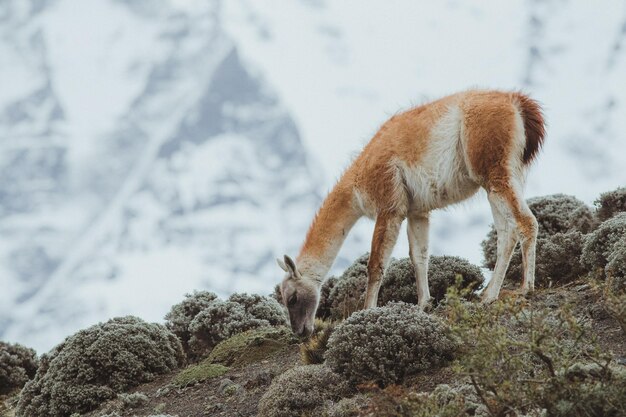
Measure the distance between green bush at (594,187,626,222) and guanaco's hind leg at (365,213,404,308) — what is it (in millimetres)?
6133

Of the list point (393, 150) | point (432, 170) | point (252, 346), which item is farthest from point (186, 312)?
point (432, 170)

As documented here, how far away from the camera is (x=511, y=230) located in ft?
32.2

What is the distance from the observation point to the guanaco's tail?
1046cm

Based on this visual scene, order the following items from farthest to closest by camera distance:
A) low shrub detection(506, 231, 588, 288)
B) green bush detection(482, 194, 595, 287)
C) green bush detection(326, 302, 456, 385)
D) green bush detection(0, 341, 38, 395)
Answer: green bush detection(0, 341, 38, 395) → green bush detection(482, 194, 595, 287) → low shrub detection(506, 231, 588, 288) → green bush detection(326, 302, 456, 385)

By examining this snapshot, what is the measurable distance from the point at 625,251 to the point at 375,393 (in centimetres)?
442

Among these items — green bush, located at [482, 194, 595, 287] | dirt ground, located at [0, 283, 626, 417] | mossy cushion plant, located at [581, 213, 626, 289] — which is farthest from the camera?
green bush, located at [482, 194, 595, 287]

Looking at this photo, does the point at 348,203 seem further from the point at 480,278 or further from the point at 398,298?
the point at 480,278

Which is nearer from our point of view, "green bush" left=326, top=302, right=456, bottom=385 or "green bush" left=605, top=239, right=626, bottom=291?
"green bush" left=326, top=302, right=456, bottom=385

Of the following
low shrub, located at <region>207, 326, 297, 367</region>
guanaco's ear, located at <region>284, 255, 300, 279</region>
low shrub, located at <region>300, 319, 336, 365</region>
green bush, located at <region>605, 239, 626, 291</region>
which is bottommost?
green bush, located at <region>605, 239, 626, 291</region>

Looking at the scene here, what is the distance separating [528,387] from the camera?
5.53 metres

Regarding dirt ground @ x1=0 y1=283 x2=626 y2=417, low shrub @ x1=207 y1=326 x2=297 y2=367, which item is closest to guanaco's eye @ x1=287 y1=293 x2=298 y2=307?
dirt ground @ x1=0 y1=283 x2=626 y2=417

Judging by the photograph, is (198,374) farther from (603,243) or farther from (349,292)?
(603,243)

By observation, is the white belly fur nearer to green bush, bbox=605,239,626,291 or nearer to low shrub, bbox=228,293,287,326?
green bush, bbox=605,239,626,291

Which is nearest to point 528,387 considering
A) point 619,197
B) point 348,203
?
point 348,203
